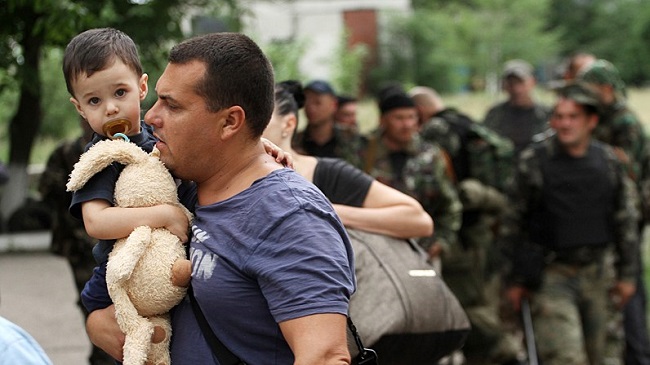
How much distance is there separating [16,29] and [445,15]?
36123 millimetres

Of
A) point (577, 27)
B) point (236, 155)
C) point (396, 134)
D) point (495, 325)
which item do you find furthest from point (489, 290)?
point (577, 27)

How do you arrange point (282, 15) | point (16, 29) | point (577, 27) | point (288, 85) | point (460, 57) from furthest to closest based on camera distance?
point (577, 27)
point (460, 57)
point (282, 15)
point (16, 29)
point (288, 85)

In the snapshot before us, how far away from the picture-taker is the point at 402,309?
12.4 feet

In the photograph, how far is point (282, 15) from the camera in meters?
Answer: 32.6

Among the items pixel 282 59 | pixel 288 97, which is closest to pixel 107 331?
pixel 288 97

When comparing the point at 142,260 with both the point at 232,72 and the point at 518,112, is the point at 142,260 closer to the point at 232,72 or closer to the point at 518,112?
the point at 232,72

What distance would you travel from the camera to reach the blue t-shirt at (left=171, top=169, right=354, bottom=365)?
2.59m

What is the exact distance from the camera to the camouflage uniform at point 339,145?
27.3ft

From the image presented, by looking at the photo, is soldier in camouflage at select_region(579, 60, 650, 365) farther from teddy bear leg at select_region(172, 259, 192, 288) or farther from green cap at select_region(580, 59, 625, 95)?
teddy bear leg at select_region(172, 259, 192, 288)

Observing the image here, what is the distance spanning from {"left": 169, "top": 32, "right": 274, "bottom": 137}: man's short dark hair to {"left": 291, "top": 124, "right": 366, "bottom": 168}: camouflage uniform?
5.35m

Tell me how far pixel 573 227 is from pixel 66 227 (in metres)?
3.23

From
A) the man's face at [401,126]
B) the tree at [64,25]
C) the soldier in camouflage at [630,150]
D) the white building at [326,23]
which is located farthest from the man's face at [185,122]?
the white building at [326,23]

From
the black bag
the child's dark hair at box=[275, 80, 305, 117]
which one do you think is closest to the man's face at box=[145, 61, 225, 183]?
the black bag

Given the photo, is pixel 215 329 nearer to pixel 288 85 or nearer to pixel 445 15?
pixel 288 85
